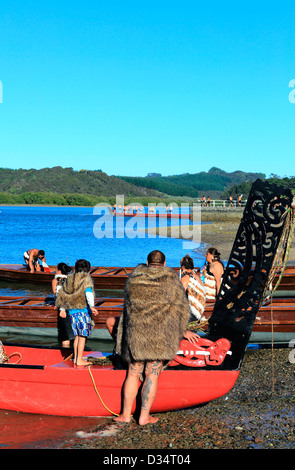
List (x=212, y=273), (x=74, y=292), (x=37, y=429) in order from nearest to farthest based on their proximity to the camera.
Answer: (x=37, y=429) < (x=74, y=292) < (x=212, y=273)

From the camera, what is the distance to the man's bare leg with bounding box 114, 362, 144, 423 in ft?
18.4

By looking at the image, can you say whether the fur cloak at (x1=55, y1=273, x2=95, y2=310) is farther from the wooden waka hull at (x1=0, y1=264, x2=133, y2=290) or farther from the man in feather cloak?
the wooden waka hull at (x1=0, y1=264, x2=133, y2=290)

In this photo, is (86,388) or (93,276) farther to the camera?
(93,276)

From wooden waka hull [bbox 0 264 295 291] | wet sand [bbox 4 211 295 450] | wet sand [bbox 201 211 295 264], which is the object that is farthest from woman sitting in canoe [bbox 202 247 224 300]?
wet sand [bbox 201 211 295 264]

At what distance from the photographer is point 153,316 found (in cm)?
541

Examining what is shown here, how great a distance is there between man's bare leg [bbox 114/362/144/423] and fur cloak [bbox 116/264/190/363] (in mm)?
194

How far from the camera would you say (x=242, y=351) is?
611 centimetres

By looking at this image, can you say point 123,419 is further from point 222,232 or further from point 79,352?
point 222,232

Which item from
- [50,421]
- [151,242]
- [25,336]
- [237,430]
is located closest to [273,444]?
[237,430]

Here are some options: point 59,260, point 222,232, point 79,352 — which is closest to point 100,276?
point 79,352

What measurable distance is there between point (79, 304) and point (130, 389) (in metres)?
1.59

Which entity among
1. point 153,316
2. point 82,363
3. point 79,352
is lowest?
point 82,363

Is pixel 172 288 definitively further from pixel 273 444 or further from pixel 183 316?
pixel 273 444

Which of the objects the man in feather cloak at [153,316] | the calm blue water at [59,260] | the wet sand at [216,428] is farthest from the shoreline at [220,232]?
the man in feather cloak at [153,316]
